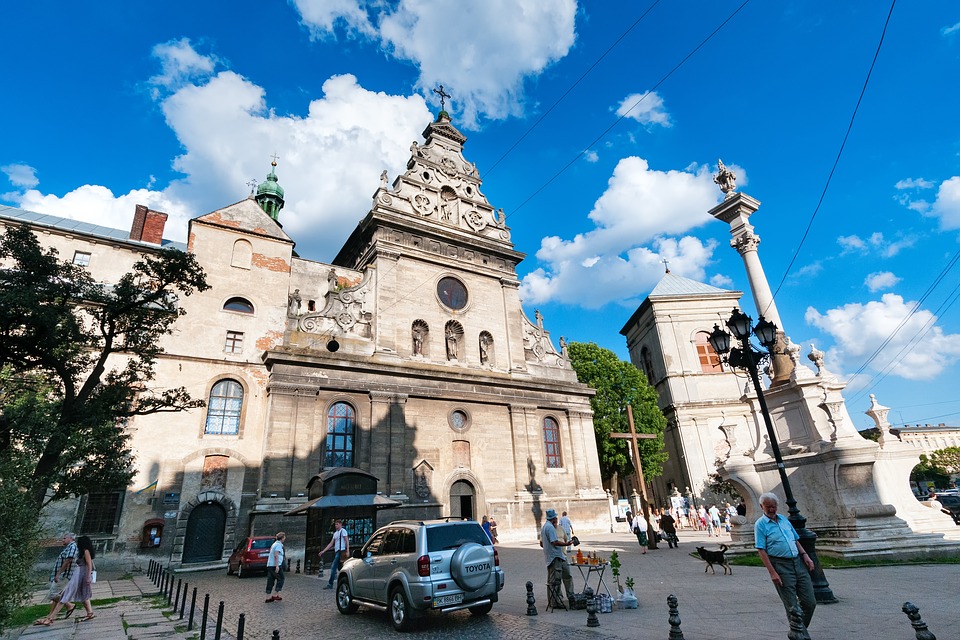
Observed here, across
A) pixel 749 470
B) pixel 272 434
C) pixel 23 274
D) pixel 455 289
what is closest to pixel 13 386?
pixel 23 274

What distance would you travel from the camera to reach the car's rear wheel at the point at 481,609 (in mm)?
8031

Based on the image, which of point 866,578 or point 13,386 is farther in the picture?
point 13,386

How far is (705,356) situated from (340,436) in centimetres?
2725

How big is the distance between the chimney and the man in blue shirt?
30.2 meters

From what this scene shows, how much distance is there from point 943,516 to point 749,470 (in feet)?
13.1

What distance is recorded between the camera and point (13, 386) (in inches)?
637

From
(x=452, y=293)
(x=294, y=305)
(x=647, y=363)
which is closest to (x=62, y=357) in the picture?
(x=294, y=305)

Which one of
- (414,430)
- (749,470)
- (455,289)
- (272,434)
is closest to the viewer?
(749,470)

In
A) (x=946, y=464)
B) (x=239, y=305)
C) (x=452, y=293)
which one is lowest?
(x=946, y=464)

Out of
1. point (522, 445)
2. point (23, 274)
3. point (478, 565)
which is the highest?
point (23, 274)

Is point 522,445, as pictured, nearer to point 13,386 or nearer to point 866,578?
point 866,578

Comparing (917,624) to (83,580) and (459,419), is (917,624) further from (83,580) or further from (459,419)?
(459,419)

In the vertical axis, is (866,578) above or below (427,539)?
below

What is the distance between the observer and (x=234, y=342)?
2267 cm
